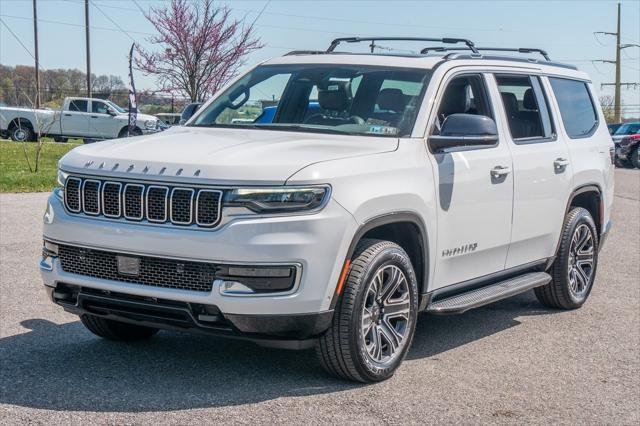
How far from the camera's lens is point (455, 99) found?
681cm

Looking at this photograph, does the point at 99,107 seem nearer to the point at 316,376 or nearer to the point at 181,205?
the point at 316,376

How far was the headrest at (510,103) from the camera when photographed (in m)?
7.23

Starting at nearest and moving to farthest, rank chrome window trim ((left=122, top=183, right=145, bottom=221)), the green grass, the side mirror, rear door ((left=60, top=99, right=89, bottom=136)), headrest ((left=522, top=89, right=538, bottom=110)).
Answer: chrome window trim ((left=122, top=183, right=145, bottom=221))
the side mirror
headrest ((left=522, top=89, right=538, bottom=110))
the green grass
rear door ((left=60, top=99, right=89, bottom=136))

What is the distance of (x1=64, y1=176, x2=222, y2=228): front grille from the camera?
16.5 feet

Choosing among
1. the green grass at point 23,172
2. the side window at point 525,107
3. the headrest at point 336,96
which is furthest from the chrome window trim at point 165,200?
the green grass at point 23,172

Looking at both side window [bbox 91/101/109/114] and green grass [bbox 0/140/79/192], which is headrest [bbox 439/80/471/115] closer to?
green grass [bbox 0/140/79/192]

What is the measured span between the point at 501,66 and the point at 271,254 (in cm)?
308

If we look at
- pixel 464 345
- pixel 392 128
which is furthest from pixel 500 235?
pixel 392 128

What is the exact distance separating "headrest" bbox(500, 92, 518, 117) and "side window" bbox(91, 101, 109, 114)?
97.4 feet

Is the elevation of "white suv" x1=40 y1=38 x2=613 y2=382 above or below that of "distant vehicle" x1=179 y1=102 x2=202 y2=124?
below

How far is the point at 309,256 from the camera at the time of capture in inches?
197

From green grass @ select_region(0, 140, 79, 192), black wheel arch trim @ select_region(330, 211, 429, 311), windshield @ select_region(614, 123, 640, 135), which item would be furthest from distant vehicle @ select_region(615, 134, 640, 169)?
black wheel arch trim @ select_region(330, 211, 429, 311)

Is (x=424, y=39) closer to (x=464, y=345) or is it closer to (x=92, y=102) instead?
(x=464, y=345)

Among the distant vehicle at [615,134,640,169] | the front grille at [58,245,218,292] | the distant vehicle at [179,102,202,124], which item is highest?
the distant vehicle at [179,102,202,124]
